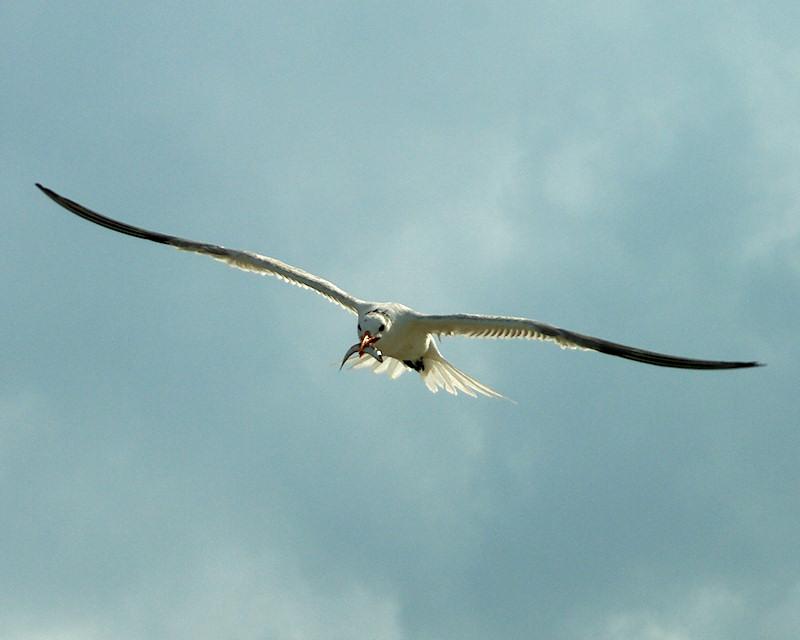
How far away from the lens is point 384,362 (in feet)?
94.4

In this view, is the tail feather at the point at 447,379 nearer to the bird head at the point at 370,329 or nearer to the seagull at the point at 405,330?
the seagull at the point at 405,330

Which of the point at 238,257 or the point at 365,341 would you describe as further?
the point at 238,257

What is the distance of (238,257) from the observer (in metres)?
29.2

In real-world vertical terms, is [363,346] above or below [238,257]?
below

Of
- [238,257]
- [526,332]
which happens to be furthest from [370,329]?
[238,257]

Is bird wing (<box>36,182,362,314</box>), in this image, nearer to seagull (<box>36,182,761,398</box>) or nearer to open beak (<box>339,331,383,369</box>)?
seagull (<box>36,182,761,398</box>)

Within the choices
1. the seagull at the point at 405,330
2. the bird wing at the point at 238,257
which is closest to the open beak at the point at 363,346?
the seagull at the point at 405,330

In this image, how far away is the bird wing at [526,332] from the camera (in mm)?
23469

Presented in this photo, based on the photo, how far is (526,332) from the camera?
25234 mm

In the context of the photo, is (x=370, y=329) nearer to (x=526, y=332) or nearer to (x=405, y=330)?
(x=405, y=330)

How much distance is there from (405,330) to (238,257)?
488cm

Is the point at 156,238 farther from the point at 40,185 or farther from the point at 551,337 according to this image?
→ the point at 551,337

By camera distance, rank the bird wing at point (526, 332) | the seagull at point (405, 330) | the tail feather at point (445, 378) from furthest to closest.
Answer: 1. the tail feather at point (445, 378)
2. the seagull at point (405, 330)
3. the bird wing at point (526, 332)

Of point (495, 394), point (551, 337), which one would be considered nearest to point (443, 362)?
point (495, 394)
